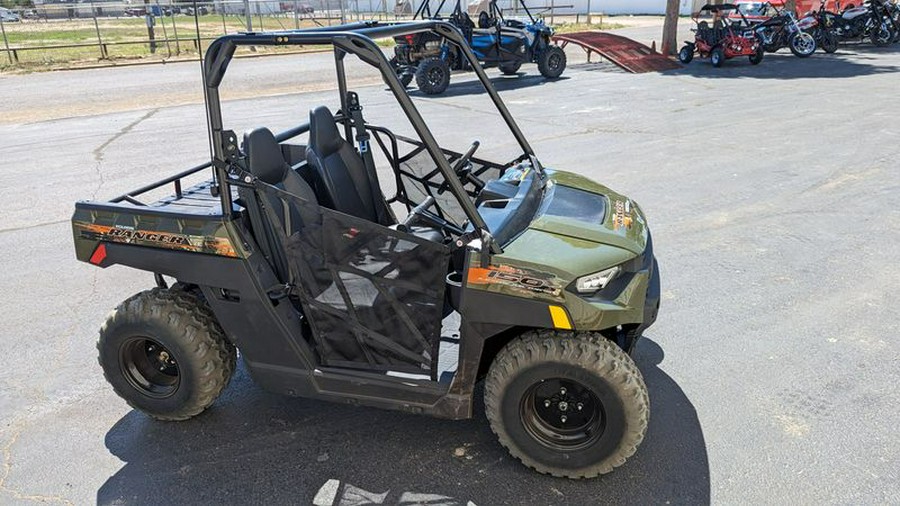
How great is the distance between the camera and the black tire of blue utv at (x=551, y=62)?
17.1 m

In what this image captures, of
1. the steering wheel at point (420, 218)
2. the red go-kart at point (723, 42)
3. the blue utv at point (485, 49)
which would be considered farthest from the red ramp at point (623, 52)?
the steering wheel at point (420, 218)

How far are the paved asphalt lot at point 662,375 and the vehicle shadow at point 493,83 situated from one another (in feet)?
21.7

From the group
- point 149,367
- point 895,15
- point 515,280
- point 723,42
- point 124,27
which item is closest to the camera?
point 515,280

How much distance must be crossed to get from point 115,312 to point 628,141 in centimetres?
808

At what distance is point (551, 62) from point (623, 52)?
12.1 feet

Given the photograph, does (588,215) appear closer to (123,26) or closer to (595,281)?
(595,281)

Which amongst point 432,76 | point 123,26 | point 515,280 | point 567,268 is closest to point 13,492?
point 515,280

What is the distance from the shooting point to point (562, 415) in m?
3.13

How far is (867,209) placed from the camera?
6723 mm

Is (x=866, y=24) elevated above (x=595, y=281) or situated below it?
above

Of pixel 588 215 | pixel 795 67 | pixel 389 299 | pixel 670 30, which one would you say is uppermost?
pixel 670 30

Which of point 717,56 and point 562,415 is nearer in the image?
point 562,415

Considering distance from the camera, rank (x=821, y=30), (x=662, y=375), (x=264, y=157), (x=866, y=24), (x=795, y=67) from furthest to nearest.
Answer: (x=866, y=24)
(x=821, y=30)
(x=795, y=67)
(x=662, y=375)
(x=264, y=157)

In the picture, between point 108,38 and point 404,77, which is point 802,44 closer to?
point 404,77
